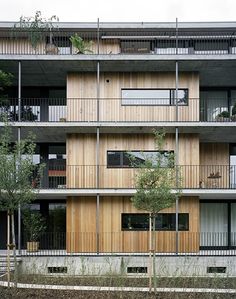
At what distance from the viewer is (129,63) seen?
21.6m

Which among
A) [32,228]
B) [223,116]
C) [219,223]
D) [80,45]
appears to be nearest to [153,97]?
[223,116]

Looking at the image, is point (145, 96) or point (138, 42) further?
point (138, 42)

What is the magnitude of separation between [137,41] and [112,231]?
385 inches

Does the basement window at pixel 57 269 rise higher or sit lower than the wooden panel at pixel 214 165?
lower

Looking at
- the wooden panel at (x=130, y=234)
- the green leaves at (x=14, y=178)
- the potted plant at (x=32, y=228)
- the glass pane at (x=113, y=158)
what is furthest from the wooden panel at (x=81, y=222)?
the green leaves at (x=14, y=178)

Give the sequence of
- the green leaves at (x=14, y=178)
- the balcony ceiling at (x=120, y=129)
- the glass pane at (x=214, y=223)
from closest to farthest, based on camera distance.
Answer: the green leaves at (x=14, y=178)
the balcony ceiling at (x=120, y=129)
the glass pane at (x=214, y=223)

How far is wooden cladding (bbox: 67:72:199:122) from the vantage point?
2212cm

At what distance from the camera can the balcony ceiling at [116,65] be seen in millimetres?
21047

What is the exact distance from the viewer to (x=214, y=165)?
23.8 meters

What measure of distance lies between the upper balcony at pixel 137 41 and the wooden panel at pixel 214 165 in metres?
4.93

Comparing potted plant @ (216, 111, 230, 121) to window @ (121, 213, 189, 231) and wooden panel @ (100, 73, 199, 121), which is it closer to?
wooden panel @ (100, 73, 199, 121)

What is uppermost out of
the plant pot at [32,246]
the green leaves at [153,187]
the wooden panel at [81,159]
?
the wooden panel at [81,159]

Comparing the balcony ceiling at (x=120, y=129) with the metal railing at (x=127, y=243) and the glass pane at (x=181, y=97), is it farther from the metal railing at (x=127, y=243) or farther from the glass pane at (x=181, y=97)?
the metal railing at (x=127, y=243)

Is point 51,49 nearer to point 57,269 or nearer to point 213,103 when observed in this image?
point 213,103
